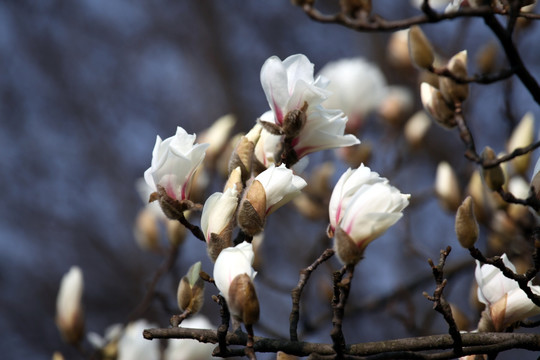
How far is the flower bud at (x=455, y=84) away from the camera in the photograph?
1041 millimetres

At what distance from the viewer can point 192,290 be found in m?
0.91

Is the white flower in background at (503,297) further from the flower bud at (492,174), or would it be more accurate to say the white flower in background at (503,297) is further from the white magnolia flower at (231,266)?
the white magnolia flower at (231,266)

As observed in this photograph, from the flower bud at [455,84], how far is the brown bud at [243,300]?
0.51 m

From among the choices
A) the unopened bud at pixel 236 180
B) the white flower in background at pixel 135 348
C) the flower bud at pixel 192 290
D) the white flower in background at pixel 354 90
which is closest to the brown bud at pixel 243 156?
the unopened bud at pixel 236 180

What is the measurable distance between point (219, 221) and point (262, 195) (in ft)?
0.21

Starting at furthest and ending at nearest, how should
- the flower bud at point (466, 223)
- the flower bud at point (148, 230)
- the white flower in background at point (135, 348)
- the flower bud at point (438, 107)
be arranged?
the flower bud at point (148, 230), the white flower in background at point (135, 348), the flower bud at point (438, 107), the flower bud at point (466, 223)

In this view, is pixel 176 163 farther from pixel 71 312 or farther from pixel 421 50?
pixel 71 312

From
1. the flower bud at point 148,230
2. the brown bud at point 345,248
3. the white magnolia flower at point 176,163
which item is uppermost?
the flower bud at point 148,230

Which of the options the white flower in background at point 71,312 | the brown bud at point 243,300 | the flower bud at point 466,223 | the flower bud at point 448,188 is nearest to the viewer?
the brown bud at point 243,300

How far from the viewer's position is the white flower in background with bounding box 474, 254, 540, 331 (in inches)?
34.8

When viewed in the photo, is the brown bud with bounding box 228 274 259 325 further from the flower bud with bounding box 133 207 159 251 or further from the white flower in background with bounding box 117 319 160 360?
the flower bud with bounding box 133 207 159 251

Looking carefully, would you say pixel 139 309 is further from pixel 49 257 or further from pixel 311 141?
pixel 49 257

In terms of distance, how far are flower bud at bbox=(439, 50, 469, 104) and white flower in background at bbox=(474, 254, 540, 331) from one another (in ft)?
0.98

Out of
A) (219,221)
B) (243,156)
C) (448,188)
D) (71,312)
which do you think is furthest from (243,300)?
(448,188)
